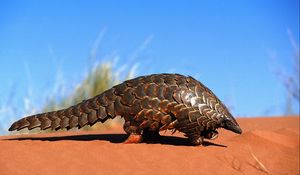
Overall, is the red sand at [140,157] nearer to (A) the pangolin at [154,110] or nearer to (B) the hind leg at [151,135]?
(B) the hind leg at [151,135]

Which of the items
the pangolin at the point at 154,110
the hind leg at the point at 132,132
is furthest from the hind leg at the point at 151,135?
the hind leg at the point at 132,132

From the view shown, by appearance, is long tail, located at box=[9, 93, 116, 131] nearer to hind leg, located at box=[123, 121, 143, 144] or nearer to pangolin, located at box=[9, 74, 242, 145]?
pangolin, located at box=[9, 74, 242, 145]

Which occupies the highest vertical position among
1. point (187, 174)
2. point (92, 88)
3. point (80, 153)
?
point (92, 88)

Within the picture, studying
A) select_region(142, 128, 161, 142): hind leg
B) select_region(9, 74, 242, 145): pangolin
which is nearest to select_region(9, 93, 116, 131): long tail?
select_region(9, 74, 242, 145): pangolin

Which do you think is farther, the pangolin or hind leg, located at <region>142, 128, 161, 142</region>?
hind leg, located at <region>142, 128, 161, 142</region>

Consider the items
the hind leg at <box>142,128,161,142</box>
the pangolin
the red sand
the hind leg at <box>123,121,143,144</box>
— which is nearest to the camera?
the red sand

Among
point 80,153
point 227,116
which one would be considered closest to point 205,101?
point 227,116

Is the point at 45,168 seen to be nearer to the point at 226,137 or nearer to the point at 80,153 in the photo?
the point at 80,153
